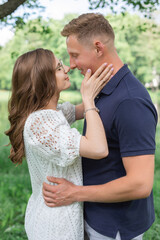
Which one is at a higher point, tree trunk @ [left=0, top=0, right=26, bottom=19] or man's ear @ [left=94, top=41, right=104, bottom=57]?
tree trunk @ [left=0, top=0, right=26, bottom=19]

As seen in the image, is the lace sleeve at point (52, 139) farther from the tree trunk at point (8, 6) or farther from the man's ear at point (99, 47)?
the tree trunk at point (8, 6)

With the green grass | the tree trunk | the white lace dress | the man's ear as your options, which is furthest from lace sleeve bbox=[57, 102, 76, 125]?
the tree trunk

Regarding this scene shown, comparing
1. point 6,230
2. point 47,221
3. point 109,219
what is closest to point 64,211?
point 47,221

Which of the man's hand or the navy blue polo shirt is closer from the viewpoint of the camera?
the navy blue polo shirt

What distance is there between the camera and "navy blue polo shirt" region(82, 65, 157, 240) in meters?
1.63

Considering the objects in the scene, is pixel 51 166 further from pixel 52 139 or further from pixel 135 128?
pixel 135 128

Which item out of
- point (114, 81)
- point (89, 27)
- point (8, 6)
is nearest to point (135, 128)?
point (114, 81)

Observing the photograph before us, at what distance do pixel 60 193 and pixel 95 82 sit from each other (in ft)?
2.59

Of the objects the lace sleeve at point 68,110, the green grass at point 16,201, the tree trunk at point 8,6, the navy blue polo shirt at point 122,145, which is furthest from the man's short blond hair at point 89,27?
the green grass at point 16,201

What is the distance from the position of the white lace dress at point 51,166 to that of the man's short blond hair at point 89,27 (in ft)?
2.08

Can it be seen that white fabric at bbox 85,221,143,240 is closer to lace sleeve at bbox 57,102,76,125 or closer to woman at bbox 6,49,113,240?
woman at bbox 6,49,113,240

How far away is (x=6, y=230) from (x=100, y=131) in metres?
2.85

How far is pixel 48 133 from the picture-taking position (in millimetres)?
1719

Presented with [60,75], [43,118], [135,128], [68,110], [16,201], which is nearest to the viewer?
[135,128]
